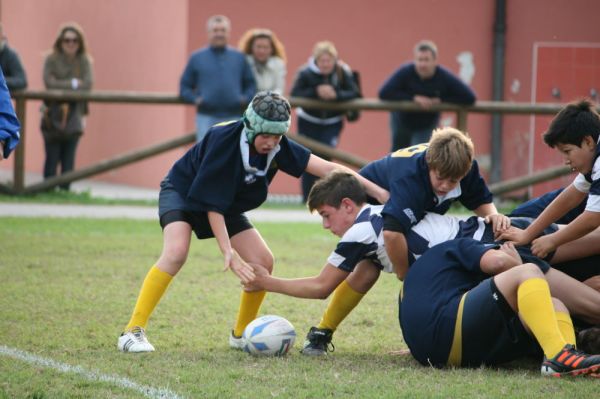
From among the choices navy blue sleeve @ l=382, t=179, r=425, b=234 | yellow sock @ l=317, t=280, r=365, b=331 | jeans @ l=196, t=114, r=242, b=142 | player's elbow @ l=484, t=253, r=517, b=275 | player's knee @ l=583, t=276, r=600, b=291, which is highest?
jeans @ l=196, t=114, r=242, b=142

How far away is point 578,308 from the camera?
17.7 feet

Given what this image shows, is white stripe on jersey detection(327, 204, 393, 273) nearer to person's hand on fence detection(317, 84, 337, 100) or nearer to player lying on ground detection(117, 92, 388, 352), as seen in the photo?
player lying on ground detection(117, 92, 388, 352)

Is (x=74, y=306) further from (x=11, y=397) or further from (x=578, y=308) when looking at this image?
(x=578, y=308)

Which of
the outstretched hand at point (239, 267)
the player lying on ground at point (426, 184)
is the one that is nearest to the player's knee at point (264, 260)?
the outstretched hand at point (239, 267)

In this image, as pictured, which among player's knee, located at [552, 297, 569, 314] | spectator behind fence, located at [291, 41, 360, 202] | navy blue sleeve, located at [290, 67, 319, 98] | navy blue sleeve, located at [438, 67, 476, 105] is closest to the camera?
player's knee, located at [552, 297, 569, 314]

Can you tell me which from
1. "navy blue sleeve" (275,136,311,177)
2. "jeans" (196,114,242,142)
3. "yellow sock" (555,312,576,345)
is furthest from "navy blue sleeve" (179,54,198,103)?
"yellow sock" (555,312,576,345)

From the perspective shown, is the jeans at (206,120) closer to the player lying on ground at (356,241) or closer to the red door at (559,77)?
the red door at (559,77)

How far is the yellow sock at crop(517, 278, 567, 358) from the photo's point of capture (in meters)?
4.89

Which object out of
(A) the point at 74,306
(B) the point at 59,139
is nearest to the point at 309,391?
(A) the point at 74,306

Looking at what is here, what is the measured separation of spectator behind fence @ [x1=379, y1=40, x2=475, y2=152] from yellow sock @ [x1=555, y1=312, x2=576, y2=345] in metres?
6.84

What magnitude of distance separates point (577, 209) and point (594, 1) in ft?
32.3

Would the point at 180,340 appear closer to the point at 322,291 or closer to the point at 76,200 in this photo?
the point at 322,291

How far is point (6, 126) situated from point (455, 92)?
7.89 meters

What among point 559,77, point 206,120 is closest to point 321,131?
point 206,120
